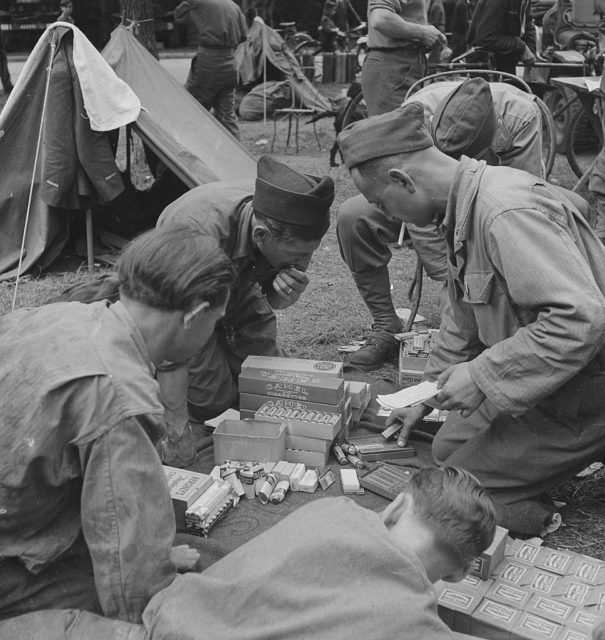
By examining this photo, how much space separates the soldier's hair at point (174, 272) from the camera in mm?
2160

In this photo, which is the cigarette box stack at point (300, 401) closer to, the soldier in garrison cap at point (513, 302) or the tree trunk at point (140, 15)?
the soldier in garrison cap at point (513, 302)

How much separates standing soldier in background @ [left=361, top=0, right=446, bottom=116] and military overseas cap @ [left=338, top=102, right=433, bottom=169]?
3948 millimetres

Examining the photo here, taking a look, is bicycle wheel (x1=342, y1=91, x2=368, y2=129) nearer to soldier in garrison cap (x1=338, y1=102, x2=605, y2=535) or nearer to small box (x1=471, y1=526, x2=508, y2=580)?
soldier in garrison cap (x1=338, y1=102, x2=605, y2=535)

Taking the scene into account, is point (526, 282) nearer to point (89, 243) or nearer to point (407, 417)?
point (407, 417)

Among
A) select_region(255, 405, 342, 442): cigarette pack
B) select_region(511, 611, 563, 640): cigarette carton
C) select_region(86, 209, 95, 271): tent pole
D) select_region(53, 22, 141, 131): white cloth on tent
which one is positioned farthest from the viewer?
select_region(86, 209, 95, 271): tent pole

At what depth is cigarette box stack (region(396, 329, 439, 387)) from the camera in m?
Answer: 4.36

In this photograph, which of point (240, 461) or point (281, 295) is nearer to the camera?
point (240, 461)

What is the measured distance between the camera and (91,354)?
2025 millimetres

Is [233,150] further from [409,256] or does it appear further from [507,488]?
[507,488]

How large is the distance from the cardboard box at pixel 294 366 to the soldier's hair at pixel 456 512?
143cm

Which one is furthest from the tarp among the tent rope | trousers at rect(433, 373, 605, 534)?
trousers at rect(433, 373, 605, 534)

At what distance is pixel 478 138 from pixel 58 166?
131 inches

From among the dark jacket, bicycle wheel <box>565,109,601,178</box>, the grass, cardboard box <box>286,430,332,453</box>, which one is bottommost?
bicycle wheel <box>565,109,601,178</box>

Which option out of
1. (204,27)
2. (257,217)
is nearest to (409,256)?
(257,217)
